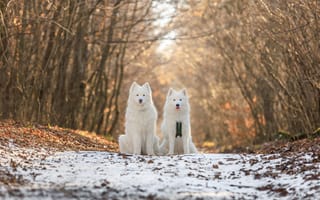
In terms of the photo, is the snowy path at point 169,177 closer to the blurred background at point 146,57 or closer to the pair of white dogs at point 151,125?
the pair of white dogs at point 151,125

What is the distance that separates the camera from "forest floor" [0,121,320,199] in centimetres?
760

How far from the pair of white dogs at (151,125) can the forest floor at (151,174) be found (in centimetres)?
103

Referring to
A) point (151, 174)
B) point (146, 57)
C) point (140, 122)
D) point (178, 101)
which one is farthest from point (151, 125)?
point (146, 57)

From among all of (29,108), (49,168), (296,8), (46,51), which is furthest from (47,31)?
(49,168)

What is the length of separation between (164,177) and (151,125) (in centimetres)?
332

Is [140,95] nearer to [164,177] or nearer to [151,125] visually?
[151,125]

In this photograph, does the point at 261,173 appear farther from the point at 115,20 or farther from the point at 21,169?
the point at 115,20

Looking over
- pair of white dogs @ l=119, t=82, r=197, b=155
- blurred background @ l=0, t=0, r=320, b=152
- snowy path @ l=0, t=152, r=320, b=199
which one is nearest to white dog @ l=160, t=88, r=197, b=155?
pair of white dogs @ l=119, t=82, r=197, b=155

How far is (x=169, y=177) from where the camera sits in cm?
866

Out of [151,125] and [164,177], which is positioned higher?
[151,125]

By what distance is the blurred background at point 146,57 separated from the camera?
15.2 m

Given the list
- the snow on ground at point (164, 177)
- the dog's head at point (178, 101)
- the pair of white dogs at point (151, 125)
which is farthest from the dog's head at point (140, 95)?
the snow on ground at point (164, 177)

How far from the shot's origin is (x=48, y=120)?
716 inches

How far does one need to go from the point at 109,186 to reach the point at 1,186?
1.30 metres
